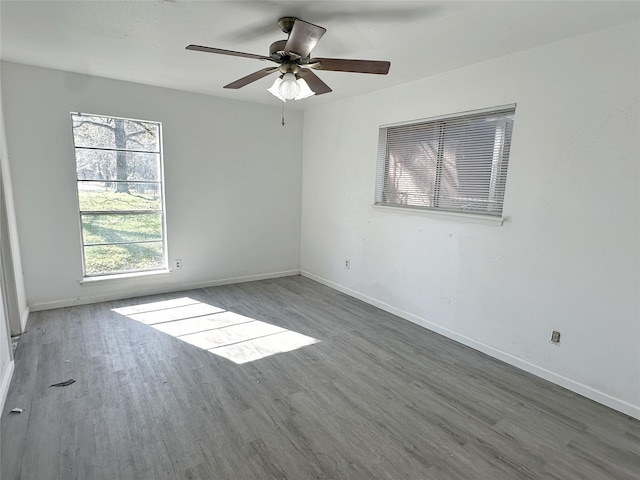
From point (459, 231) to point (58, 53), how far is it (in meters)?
3.80

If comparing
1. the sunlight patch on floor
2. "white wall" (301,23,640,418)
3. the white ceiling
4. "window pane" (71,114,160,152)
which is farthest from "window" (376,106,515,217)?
"window pane" (71,114,160,152)

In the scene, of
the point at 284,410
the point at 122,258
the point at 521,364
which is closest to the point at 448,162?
the point at 521,364

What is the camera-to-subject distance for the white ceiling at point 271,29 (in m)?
2.03

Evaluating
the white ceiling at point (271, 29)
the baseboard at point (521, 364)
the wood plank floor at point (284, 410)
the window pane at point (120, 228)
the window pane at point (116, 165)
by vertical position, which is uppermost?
the white ceiling at point (271, 29)

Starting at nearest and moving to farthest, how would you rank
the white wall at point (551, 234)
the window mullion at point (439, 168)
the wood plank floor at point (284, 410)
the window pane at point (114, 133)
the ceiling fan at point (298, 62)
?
the wood plank floor at point (284, 410) < the ceiling fan at point (298, 62) < the white wall at point (551, 234) < the window mullion at point (439, 168) < the window pane at point (114, 133)

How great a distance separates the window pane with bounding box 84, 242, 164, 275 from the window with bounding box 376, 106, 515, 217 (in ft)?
9.26

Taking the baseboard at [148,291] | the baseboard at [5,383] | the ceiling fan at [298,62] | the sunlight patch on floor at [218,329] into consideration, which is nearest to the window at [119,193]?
the baseboard at [148,291]

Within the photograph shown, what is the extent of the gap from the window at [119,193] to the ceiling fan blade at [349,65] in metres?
2.64

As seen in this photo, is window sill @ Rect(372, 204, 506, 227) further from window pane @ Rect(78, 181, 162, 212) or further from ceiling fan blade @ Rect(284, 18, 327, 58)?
window pane @ Rect(78, 181, 162, 212)

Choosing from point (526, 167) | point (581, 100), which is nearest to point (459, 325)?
point (526, 167)

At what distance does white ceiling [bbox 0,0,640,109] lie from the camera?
2.03 m

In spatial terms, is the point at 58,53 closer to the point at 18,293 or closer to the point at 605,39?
the point at 18,293

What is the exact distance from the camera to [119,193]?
12.9ft

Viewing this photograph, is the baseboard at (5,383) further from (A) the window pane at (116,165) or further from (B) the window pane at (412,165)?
(B) the window pane at (412,165)
